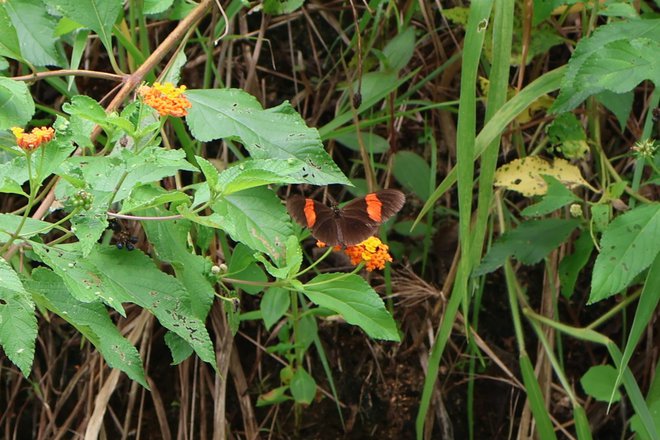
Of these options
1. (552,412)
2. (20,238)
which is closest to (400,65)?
(552,412)

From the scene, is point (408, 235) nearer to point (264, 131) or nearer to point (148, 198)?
point (264, 131)

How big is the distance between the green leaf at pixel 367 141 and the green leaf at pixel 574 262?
0.45 m

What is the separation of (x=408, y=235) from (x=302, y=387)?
418 millimetres

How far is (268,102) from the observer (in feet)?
6.85

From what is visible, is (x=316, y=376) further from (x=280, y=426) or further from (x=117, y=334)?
(x=117, y=334)

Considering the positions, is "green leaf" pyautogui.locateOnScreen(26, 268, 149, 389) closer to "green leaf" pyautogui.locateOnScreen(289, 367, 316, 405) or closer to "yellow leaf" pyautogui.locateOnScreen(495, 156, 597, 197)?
"green leaf" pyautogui.locateOnScreen(289, 367, 316, 405)

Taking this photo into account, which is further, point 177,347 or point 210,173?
point 177,347

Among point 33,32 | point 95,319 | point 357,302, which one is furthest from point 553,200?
point 33,32

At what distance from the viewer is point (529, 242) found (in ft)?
5.49

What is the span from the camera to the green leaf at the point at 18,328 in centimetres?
105

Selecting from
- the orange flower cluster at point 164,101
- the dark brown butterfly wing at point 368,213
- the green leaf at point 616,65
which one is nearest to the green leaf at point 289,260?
the dark brown butterfly wing at point 368,213

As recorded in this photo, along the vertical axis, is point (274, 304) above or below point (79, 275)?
below

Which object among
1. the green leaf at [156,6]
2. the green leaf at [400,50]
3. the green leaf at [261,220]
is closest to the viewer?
the green leaf at [261,220]

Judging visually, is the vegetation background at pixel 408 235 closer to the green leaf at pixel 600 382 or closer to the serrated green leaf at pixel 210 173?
the green leaf at pixel 600 382
